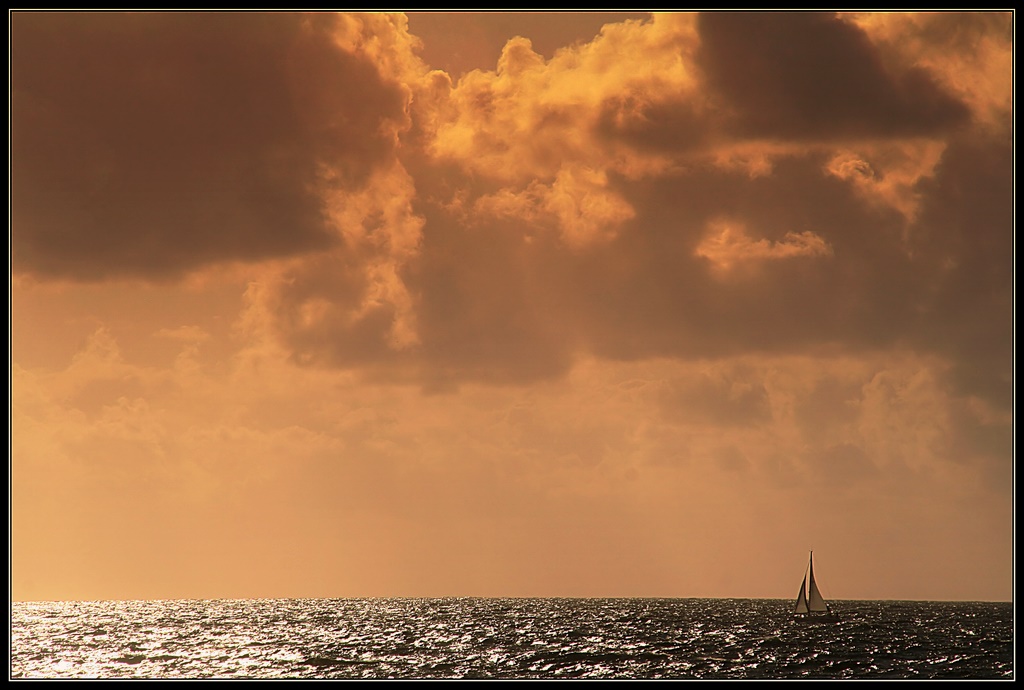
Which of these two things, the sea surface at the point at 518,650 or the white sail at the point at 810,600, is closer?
the sea surface at the point at 518,650

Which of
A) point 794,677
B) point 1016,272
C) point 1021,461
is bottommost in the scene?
point 794,677

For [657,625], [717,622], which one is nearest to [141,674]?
[657,625]

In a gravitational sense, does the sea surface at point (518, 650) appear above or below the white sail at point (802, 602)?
below

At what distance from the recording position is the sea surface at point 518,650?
329 ft

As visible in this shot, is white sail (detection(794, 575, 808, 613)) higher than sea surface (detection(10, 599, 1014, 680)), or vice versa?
white sail (detection(794, 575, 808, 613))

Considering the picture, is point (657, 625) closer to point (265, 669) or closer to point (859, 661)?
point (859, 661)

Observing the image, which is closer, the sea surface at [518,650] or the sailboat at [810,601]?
the sea surface at [518,650]

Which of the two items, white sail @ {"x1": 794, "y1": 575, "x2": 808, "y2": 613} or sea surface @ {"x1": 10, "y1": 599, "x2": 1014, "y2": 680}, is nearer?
sea surface @ {"x1": 10, "y1": 599, "x2": 1014, "y2": 680}

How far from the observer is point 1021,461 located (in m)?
56.0

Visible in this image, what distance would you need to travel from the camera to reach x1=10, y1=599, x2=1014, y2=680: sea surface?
3952 inches

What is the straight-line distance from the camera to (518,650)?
122625mm

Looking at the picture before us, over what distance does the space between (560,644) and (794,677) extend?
146 ft

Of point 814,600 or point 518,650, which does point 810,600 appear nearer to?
point 814,600

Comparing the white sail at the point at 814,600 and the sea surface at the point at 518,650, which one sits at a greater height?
the white sail at the point at 814,600
